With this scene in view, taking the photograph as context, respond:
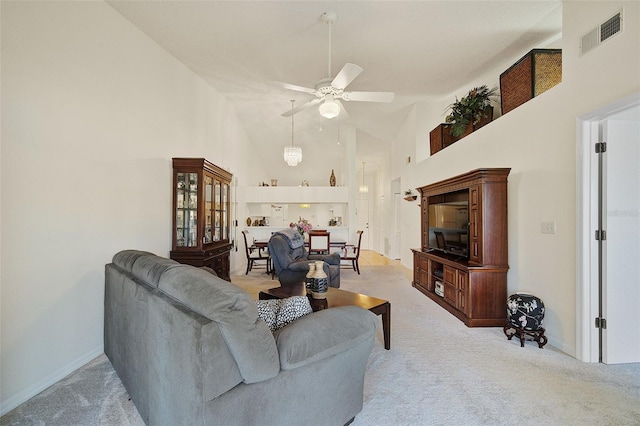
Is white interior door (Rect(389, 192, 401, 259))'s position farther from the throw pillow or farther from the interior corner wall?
the throw pillow

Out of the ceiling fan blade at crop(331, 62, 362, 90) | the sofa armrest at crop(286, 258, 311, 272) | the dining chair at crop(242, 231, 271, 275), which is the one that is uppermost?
the ceiling fan blade at crop(331, 62, 362, 90)

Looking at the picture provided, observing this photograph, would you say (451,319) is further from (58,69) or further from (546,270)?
(58,69)

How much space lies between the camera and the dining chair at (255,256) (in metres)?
6.22

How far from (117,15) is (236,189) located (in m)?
4.22

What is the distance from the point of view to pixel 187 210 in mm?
3936

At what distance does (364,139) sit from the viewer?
8.56 meters

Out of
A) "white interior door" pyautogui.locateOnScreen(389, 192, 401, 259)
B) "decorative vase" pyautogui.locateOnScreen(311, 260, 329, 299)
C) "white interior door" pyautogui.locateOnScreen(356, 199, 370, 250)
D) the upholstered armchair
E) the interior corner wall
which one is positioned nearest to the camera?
the interior corner wall

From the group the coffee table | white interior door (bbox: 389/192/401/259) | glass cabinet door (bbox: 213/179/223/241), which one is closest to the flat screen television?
the coffee table

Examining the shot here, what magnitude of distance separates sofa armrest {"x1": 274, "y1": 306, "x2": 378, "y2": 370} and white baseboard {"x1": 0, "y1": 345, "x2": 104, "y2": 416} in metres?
1.98

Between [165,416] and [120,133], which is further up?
[120,133]

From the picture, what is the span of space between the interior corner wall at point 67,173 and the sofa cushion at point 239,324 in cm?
163

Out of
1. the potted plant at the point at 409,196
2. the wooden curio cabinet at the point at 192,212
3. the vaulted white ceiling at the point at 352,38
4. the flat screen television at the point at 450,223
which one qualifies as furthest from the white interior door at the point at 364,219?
the wooden curio cabinet at the point at 192,212

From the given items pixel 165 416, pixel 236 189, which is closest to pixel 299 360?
pixel 165 416

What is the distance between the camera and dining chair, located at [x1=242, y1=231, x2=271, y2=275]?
622cm
